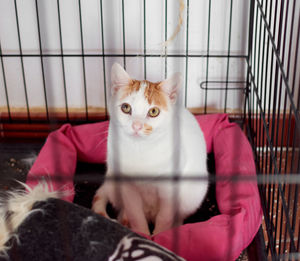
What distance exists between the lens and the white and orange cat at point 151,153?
3.96 ft

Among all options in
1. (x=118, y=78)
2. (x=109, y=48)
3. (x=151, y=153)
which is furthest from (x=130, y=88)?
(x=109, y=48)

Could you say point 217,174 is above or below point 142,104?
below

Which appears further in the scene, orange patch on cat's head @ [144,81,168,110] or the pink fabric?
orange patch on cat's head @ [144,81,168,110]

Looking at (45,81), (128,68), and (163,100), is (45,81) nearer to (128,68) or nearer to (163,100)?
(128,68)

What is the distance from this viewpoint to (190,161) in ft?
4.13

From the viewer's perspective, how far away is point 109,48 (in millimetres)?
Answer: 1732

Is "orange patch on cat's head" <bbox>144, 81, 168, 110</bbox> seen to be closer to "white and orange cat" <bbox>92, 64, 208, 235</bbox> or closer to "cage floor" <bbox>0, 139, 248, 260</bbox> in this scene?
"white and orange cat" <bbox>92, 64, 208, 235</bbox>

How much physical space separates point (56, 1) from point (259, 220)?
1.10 metres

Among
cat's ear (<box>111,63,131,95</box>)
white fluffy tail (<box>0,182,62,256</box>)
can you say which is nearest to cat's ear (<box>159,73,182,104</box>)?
cat's ear (<box>111,63,131,95</box>)

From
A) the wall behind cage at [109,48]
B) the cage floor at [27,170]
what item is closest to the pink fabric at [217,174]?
the cage floor at [27,170]

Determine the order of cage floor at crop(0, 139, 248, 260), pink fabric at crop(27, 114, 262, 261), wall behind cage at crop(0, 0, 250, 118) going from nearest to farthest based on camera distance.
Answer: pink fabric at crop(27, 114, 262, 261) → cage floor at crop(0, 139, 248, 260) → wall behind cage at crop(0, 0, 250, 118)

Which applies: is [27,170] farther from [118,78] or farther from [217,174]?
[217,174]

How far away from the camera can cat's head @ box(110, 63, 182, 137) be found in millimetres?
1185

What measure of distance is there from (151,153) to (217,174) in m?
0.29
